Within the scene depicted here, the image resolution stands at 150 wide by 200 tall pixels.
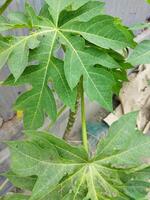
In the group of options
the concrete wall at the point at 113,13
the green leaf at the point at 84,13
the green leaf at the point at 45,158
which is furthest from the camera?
the concrete wall at the point at 113,13

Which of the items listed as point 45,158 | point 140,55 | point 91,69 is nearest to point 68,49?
point 91,69

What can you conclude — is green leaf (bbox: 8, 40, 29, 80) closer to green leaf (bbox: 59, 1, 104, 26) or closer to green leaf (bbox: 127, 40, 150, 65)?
green leaf (bbox: 59, 1, 104, 26)

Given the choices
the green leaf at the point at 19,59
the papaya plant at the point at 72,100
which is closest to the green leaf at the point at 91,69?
→ the papaya plant at the point at 72,100

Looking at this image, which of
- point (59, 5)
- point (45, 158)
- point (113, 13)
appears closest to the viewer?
point (45, 158)

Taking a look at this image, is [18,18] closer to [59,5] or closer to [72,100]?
[59,5]

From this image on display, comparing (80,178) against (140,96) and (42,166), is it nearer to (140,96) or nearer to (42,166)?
(42,166)

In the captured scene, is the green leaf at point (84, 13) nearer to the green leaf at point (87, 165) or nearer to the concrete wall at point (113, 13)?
the green leaf at point (87, 165)

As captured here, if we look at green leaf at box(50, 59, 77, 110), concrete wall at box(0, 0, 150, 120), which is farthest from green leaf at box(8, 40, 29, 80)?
concrete wall at box(0, 0, 150, 120)
